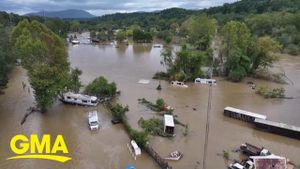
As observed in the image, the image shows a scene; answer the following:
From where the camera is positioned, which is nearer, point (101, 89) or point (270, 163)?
point (270, 163)

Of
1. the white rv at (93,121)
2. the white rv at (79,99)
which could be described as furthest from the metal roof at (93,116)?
the white rv at (79,99)

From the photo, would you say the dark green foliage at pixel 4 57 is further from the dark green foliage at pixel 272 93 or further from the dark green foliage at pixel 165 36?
the dark green foliage at pixel 165 36

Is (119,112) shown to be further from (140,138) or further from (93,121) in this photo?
(140,138)

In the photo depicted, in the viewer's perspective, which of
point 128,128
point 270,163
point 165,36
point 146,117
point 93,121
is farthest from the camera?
point 165,36

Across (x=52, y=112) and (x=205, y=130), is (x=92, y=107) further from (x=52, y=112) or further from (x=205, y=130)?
(x=205, y=130)

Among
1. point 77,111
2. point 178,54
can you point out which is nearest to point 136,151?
point 77,111

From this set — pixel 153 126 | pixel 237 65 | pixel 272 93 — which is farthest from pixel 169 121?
pixel 237 65
